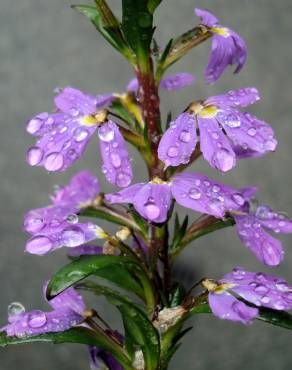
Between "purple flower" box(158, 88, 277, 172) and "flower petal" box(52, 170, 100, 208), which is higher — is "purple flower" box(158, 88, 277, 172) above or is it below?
above

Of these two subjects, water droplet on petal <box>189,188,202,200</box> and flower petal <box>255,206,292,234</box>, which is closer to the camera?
water droplet on petal <box>189,188,202,200</box>

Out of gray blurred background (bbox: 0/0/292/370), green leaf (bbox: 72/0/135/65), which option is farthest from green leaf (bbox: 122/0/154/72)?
gray blurred background (bbox: 0/0/292/370)

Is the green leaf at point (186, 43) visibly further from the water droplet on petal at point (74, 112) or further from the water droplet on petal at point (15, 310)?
the water droplet on petal at point (15, 310)

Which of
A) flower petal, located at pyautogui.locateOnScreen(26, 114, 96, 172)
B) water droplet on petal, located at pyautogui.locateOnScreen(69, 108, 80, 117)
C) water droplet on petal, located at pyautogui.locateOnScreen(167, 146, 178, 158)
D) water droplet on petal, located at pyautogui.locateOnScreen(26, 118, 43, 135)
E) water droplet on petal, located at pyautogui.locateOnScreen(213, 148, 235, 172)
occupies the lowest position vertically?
water droplet on petal, located at pyautogui.locateOnScreen(213, 148, 235, 172)

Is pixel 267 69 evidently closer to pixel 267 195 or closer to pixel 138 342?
pixel 267 195

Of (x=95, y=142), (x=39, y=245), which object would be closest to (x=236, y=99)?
(x=39, y=245)

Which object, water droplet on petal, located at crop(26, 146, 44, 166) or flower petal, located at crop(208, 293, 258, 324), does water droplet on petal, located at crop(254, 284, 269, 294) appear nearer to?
flower petal, located at crop(208, 293, 258, 324)

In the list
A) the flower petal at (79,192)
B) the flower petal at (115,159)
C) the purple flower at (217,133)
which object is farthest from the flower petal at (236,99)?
the flower petal at (79,192)
